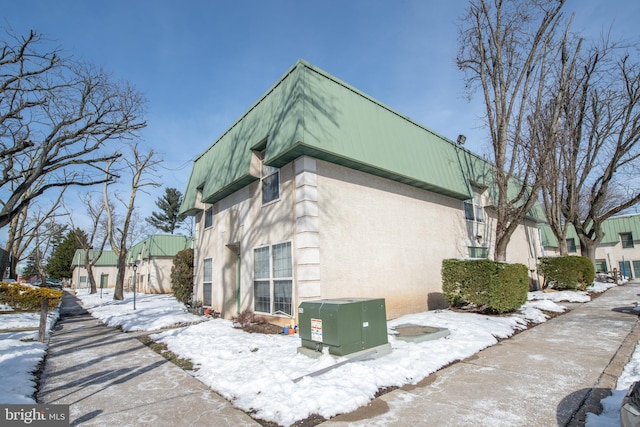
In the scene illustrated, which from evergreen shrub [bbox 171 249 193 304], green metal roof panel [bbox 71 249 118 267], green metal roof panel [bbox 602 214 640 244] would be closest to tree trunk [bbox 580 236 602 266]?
green metal roof panel [bbox 602 214 640 244]

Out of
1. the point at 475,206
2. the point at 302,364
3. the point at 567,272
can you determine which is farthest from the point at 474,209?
the point at 302,364

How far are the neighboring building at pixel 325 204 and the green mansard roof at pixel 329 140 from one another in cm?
4

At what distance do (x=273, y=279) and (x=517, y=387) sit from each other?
6.79m

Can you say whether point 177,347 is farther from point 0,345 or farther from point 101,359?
point 0,345

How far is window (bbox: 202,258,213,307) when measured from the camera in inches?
560

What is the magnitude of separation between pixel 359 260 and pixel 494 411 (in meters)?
6.01

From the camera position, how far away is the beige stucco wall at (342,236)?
9039 mm

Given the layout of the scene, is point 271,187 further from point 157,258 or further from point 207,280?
point 157,258

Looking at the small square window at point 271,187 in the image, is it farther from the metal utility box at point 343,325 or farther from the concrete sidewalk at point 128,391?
the concrete sidewalk at point 128,391

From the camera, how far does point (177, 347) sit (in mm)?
7848

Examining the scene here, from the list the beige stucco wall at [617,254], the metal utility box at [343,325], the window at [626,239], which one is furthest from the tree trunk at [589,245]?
the metal utility box at [343,325]

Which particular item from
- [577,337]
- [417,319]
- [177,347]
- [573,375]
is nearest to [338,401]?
[573,375]

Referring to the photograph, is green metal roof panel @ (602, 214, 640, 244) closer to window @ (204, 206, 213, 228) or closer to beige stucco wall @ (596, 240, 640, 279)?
beige stucco wall @ (596, 240, 640, 279)

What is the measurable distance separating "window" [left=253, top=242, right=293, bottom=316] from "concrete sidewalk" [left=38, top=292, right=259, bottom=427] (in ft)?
11.3
